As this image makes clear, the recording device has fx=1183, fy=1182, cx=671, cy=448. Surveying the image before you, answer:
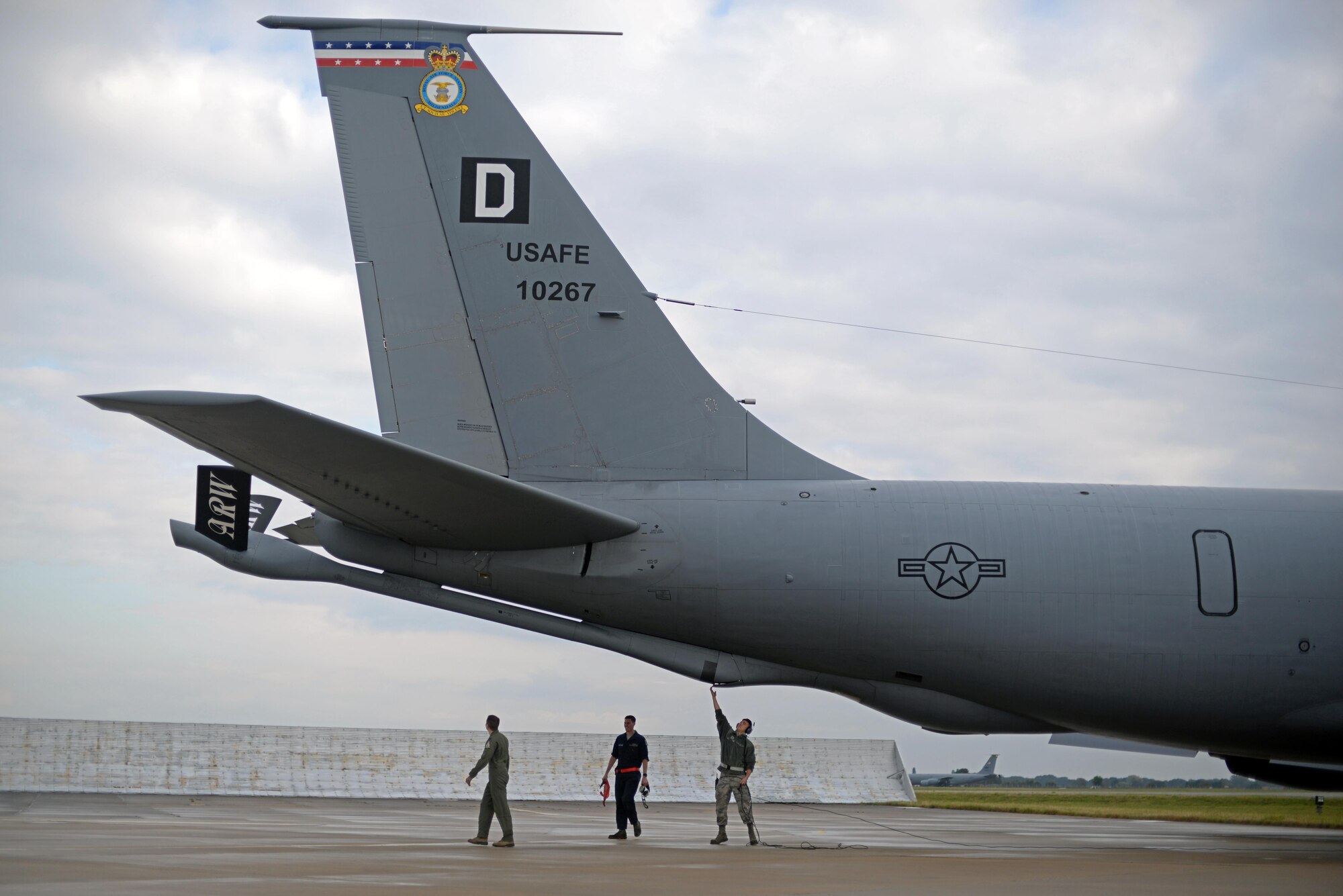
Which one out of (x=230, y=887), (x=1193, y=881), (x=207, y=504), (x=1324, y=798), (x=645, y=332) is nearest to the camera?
(x=230, y=887)

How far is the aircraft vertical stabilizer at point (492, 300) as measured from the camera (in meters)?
11.5

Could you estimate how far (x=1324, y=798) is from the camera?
112ft

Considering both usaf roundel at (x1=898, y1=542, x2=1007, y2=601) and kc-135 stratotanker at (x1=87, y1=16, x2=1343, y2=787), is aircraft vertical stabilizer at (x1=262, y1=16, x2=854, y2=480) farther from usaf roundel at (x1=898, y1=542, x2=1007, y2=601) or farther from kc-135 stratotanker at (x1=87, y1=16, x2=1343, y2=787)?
usaf roundel at (x1=898, y1=542, x2=1007, y2=601)

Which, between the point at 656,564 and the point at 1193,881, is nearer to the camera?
the point at 1193,881

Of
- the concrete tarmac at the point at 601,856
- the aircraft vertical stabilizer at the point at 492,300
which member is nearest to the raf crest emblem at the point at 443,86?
the aircraft vertical stabilizer at the point at 492,300

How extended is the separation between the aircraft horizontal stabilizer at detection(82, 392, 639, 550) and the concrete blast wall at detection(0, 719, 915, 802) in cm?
1850

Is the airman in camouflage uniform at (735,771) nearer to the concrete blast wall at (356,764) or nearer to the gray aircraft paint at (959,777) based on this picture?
the concrete blast wall at (356,764)

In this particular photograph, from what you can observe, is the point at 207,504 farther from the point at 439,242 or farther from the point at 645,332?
the point at 645,332

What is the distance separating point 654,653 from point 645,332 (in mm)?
3152

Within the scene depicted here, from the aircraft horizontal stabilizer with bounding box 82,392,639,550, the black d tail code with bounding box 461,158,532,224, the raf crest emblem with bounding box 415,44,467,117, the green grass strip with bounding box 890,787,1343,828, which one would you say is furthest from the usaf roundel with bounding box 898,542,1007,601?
the green grass strip with bounding box 890,787,1343,828

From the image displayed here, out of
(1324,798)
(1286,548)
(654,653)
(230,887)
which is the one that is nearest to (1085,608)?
(1286,548)

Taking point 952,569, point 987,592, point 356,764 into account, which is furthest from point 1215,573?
point 356,764

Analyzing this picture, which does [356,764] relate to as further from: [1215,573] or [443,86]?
[1215,573]

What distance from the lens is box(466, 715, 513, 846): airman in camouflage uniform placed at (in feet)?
38.8
